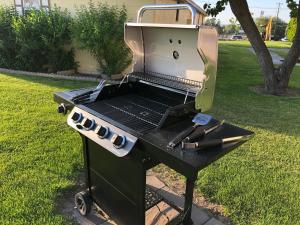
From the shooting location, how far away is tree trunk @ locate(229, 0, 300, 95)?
5.84m

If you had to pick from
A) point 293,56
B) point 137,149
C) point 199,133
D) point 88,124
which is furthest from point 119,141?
point 293,56

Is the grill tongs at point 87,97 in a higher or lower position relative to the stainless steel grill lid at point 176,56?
lower

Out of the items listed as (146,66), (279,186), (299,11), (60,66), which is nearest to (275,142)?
A: (279,186)

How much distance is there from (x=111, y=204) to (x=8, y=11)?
7.72 metres

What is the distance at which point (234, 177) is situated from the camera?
106 inches

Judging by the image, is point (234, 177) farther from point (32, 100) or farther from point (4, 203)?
point (32, 100)

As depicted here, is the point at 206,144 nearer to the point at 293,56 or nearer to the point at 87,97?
the point at 87,97

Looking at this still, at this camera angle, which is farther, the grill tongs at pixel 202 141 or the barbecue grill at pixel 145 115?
the barbecue grill at pixel 145 115

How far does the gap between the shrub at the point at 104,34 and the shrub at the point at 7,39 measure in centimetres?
195

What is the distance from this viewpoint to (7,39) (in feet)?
23.9

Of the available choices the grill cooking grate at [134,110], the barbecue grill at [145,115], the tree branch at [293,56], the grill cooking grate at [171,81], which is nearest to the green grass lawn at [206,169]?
the barbecue grill at [145,115]

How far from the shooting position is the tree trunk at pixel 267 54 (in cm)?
584

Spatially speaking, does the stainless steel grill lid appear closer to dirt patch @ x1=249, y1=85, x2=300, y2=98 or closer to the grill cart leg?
the grill cart leg

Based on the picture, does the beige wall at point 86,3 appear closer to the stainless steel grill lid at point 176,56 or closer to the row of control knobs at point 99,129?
the stainless steel grill lid at point 176,56
